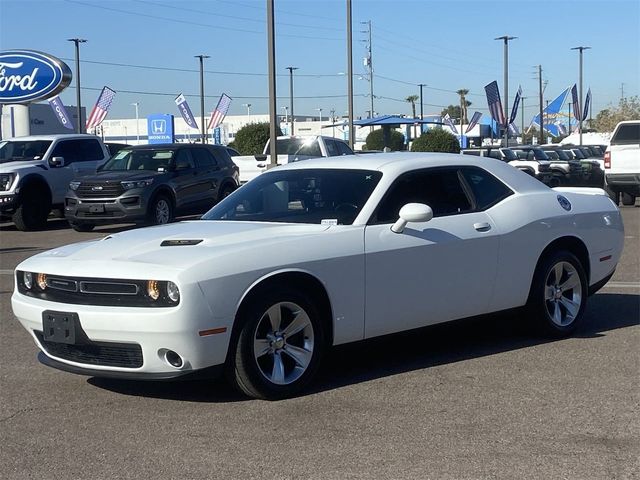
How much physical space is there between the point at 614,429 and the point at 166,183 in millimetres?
13717

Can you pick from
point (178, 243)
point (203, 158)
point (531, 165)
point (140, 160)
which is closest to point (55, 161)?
point (140, 160)

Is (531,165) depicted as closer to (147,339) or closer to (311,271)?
(311,271)

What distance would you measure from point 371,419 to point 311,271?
101 centimetres

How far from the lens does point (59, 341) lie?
5.52 meters

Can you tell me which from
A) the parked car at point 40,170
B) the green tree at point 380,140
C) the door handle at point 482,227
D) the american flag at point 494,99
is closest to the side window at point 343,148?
the parked car at point 40,170

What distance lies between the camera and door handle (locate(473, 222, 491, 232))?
264 inches

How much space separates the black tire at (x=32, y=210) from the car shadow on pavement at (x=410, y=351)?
12.7 metres

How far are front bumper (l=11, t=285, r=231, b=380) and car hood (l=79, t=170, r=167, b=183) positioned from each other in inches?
477

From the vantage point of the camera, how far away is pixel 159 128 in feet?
167

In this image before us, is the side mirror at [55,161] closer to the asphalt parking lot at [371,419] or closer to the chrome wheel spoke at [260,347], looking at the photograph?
the asphalt parking lot at [371,419]

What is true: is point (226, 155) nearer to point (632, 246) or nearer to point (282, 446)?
point (632, 246)

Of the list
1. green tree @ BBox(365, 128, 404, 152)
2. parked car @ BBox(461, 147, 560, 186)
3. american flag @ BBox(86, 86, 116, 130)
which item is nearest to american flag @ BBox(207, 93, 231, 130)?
american flag @ BBox(86, 86, 116, 130)

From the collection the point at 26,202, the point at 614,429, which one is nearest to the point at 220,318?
the point at 614,429

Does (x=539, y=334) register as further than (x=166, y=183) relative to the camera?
No
